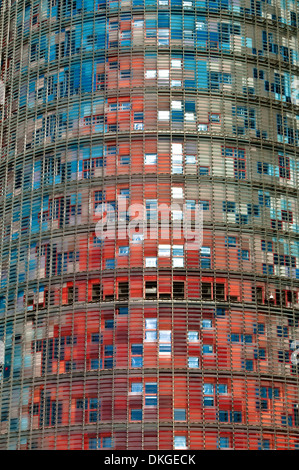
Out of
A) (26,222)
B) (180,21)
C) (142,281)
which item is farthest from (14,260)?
(180,21)

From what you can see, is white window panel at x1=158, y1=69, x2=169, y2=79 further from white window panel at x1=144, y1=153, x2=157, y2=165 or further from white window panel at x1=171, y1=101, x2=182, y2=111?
white window panel at x1=144, y1=153, x2=157, y2=165

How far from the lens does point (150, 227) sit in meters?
88.8

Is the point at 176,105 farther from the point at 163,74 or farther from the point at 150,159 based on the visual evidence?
the point at 150,159

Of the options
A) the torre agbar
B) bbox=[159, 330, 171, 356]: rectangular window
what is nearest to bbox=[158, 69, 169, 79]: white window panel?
the torre agbar

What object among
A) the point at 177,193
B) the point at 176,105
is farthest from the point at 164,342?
the point at 176,105

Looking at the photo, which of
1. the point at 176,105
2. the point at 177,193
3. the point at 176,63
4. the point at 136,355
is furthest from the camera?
the point at 176,63

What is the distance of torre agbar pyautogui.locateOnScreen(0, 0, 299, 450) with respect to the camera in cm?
8419

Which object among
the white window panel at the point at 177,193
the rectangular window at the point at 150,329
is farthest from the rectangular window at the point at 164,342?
the white window panel at the point at 177,193

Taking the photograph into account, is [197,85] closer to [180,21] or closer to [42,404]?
[180,21]

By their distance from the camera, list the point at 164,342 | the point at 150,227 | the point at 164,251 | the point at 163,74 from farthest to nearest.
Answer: the point at 163,74
the point at 150,227
the point at 164,251
the point at 164,342

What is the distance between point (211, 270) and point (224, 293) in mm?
2269

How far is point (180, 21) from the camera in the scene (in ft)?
319

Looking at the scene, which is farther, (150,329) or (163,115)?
(163,115)

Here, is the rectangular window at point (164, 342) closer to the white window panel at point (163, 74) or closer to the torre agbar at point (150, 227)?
the torre agbar at point (150, 227)
